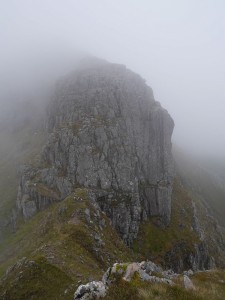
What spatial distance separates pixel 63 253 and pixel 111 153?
66.4 meters

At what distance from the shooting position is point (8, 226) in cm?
9825

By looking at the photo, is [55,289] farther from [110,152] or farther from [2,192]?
[2,192]

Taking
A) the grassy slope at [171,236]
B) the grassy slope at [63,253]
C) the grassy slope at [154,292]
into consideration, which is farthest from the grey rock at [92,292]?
the grassy slope at [171,236]

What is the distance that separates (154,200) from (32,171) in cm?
4225

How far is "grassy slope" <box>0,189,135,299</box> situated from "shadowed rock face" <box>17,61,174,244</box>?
14566 mm

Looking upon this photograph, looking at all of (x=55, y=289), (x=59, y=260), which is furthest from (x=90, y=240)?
(x=55, y=289)

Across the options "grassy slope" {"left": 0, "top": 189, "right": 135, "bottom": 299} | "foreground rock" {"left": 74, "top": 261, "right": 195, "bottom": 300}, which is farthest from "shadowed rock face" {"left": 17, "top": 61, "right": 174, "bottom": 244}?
"foreground rock" {"left": 74, "top": 261, "right": 195, "bottom": 300}

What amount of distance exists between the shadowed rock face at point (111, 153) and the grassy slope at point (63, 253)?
14566 millimetres

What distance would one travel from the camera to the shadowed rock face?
103 m

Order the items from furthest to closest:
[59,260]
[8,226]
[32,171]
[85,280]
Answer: [32,171] → [8,226] → [59,260] → [85,280]

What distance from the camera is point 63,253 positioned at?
156 feet

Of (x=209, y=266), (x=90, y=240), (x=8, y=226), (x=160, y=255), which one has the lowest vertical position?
(x=209, y=266)

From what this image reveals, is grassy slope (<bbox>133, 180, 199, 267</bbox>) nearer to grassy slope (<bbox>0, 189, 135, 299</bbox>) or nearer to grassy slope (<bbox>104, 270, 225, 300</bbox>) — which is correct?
grassy slope (<bbox>0, 189, 135, 299</bbox>)

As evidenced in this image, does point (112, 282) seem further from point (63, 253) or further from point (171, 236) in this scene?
point (171, 236)
